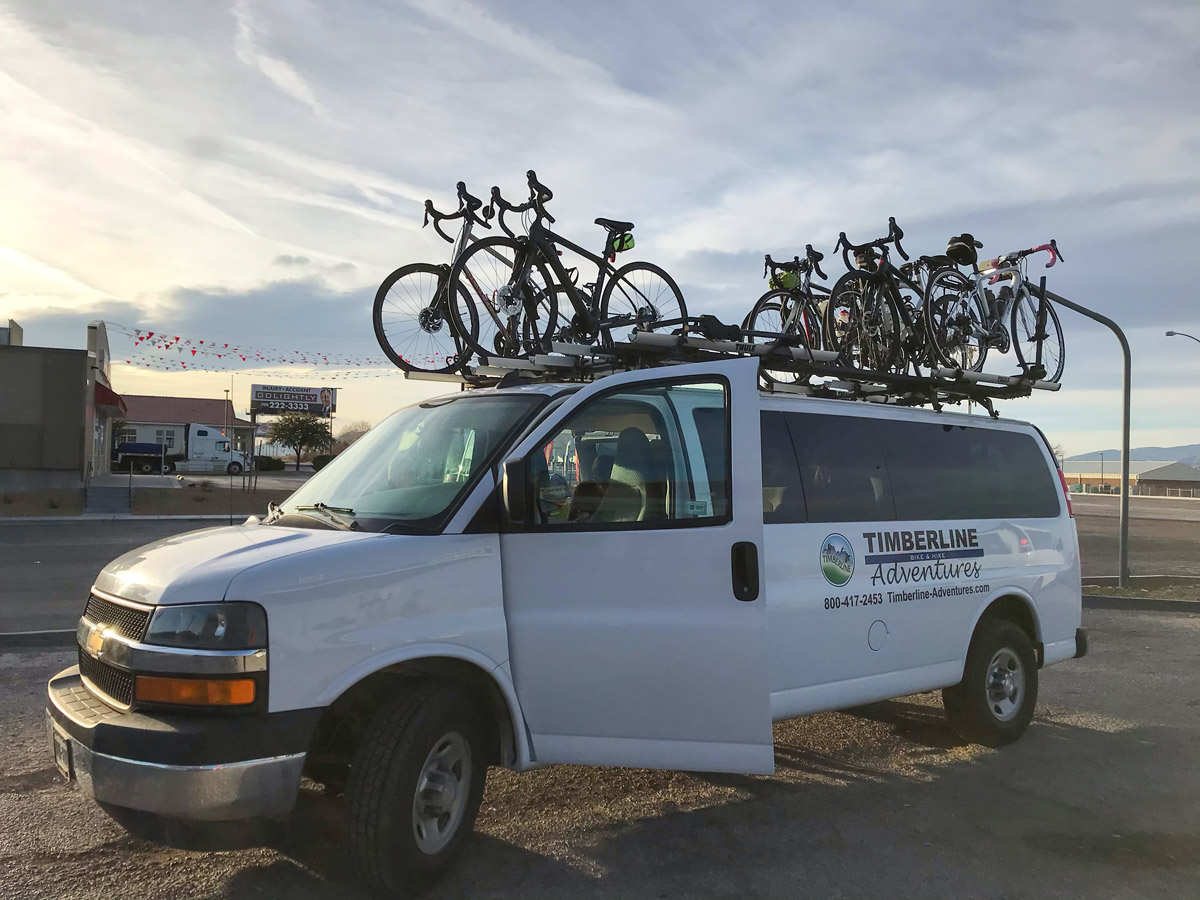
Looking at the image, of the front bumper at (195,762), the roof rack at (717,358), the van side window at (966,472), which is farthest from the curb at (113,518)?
the front bumper at (195,762)

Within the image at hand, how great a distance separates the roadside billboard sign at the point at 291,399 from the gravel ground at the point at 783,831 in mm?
86057

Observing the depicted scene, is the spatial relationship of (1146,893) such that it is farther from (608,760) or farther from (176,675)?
(176,675)

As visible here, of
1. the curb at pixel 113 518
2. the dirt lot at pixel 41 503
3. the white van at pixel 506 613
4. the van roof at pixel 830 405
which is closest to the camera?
the white van at pixel 506 613

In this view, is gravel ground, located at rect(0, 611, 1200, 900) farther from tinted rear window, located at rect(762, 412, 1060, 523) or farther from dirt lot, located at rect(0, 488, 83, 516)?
dirt lot, located at rect(0, 488, 83, 516)

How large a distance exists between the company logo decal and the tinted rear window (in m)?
0.12

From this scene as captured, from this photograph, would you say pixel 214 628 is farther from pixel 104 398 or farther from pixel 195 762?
pixel 104 398

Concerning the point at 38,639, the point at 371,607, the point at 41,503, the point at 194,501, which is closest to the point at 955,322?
the point at 371,607

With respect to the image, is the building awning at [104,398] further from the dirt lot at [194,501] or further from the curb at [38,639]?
the curb at [38,639]

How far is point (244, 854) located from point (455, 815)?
104 centimetres

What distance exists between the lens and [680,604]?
13.0ft

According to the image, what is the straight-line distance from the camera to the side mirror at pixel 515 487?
11.8ft

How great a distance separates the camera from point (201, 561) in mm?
3408

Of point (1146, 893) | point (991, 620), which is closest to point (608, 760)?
point (1146, 893)

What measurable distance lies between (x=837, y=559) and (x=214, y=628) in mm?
2991
